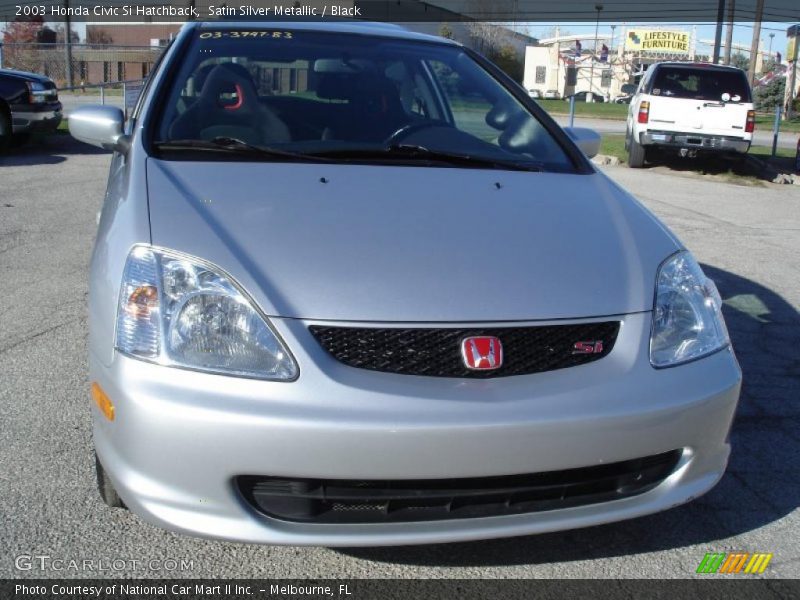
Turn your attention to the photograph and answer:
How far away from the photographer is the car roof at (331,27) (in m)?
4.01

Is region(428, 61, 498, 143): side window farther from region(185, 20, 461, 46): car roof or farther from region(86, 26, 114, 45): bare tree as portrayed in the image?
region(86, 26, 114, 45): bare tree

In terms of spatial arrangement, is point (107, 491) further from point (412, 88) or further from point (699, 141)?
point (699, 141)

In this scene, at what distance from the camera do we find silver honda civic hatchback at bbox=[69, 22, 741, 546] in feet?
7.16

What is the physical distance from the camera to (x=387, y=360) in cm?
227

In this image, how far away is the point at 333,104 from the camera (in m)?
3.67

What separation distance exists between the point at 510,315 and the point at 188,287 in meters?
0.88

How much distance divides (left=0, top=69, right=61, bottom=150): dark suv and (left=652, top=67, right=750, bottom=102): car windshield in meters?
9.54

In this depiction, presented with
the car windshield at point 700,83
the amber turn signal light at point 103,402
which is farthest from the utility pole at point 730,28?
the amber turn signal light at point 103,402

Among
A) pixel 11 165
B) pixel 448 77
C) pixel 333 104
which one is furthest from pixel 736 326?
pixel 11 165

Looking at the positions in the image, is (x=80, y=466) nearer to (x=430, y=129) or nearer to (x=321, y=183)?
(x=321, y=183)

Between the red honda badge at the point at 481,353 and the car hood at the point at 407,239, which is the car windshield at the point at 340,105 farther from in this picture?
the red honda badge at the point at 481,353

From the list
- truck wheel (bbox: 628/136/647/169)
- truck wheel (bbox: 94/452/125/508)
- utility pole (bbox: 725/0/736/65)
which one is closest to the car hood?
truck wheel (bbox: 94/452/125/508)

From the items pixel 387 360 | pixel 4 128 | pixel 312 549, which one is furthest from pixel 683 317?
pixel 4 128

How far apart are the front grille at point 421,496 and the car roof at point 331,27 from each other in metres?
2.44
